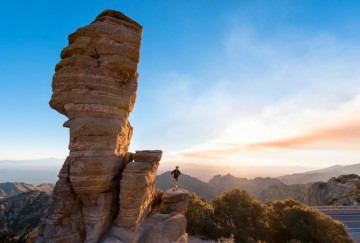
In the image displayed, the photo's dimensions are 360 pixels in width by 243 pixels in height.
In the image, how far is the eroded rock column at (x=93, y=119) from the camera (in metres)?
14.9

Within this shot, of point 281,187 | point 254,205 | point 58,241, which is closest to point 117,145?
point 58,241

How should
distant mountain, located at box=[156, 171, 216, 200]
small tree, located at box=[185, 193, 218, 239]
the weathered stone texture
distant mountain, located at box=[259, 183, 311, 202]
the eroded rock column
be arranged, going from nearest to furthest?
the eroded rock column < the weathered stone texture < small tree, located at box=[185, 193, 218, 239] < distant mountain, located at box=[259, 183, 311, 202] < distant mountain, located at box=[156, 171, 216, 200]

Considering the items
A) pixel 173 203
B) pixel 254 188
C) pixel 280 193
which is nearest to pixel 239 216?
pixel 173 203

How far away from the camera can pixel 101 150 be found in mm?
15570

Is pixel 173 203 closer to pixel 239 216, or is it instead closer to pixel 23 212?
pixel 239 216

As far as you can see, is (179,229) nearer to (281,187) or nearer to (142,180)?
(142,180)

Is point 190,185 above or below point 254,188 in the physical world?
above

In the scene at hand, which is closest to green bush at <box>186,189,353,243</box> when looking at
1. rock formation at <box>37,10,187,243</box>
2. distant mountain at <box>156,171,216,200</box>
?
rock formation at <box>37,10,187,243</box>

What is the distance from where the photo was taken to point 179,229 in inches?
714

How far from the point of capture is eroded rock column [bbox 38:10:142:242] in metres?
14.9

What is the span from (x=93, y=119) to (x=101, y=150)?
Answer: 245cm

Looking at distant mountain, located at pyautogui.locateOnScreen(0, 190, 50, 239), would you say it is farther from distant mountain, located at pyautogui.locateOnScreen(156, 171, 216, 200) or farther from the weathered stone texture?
distant mountain, located at pyautogui.locateOnScreen(156, 171, 216, 200)

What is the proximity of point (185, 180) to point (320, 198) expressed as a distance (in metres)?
105

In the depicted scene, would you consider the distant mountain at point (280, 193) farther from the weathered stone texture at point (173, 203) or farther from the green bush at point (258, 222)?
the weathered stone texture at point (173, 203)
